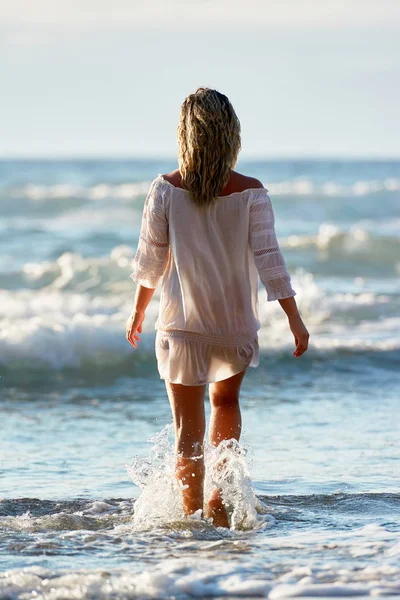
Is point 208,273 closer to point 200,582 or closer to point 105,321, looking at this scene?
point 200,582

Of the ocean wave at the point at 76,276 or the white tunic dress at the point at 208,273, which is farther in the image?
the ocean wave at the point at 76,276

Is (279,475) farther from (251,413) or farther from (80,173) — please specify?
(80,173)

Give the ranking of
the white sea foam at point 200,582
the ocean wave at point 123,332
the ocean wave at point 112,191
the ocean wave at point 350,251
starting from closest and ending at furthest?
the white sea foam at point 200,582, the ocean wave at point 123,332, the ocean wave at point 350,251, the ocean wave at point 112,191

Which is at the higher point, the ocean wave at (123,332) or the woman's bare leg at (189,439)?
the ocean wave at (123,332)

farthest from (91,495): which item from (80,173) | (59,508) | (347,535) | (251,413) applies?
(80,173)

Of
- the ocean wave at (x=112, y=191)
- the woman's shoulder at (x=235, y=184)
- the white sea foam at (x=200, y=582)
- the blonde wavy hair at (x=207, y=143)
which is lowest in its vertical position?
the white sea foam at (x=200, y=582)

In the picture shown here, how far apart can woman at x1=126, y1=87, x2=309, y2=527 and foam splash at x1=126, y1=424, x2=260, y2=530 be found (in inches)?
4.0

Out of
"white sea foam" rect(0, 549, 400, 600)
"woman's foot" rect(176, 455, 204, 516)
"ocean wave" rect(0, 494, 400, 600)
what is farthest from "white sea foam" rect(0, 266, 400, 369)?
"white sea foam" rect(0, 549, 400, 600)

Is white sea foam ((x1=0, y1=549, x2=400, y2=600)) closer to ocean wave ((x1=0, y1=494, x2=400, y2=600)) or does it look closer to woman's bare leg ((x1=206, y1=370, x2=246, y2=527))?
ocean wave ((x1=0, y1=494, x2=400, y2=600))

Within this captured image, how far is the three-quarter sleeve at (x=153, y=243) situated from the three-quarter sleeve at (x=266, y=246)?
35 centimetres

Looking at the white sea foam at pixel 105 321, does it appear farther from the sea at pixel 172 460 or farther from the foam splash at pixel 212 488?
the foam splash at pixel 212 488

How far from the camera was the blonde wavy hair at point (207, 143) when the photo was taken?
160 inches

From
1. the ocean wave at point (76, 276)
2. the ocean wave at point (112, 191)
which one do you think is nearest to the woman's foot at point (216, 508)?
the ocean wave at point (76, 276)

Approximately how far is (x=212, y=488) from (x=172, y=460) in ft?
0.67
